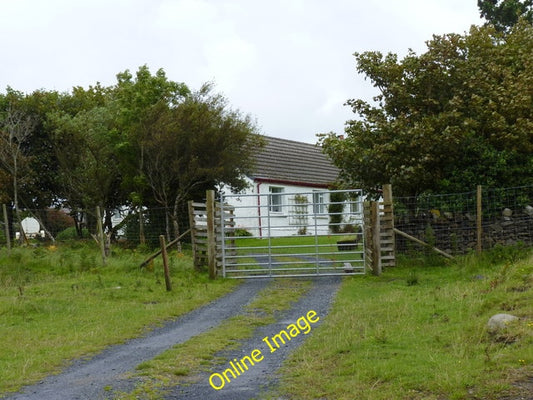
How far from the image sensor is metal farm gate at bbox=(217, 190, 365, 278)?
18359 millimetres

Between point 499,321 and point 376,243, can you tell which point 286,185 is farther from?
point 499,321

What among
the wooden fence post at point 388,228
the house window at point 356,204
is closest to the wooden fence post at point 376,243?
the wooden fence post at point 388,228

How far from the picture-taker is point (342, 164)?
2217 cm

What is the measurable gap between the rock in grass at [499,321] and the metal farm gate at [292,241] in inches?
274

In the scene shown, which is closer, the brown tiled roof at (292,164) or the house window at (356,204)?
the house window at (356,204)

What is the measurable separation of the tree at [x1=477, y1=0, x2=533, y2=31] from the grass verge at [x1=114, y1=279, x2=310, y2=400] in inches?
1087

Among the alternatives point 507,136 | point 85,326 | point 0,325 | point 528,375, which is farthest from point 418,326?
point 507,136

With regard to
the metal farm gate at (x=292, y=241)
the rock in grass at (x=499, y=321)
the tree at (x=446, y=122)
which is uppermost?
the tree at (x=446, y=122)

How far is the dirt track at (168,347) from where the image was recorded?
7328 millimetres

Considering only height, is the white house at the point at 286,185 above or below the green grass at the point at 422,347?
above

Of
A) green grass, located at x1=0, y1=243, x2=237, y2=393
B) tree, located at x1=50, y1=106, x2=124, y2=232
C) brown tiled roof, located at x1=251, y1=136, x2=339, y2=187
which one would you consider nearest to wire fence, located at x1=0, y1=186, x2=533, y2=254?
green grass, located at x1=0, y1=243, x2=237, y2=393

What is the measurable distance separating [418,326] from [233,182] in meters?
20.2

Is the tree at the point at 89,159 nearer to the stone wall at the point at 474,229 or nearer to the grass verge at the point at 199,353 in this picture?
the stone wall at the point at 474,229

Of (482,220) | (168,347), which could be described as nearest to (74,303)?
(168,347)
